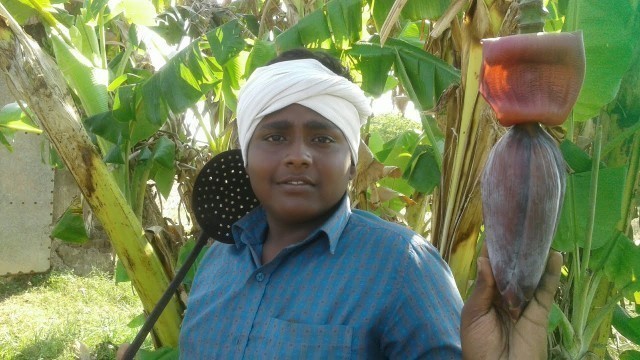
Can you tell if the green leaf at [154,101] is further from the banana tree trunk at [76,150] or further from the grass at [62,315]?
the grass at [62,315]

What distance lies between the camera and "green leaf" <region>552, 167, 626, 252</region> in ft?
5.74

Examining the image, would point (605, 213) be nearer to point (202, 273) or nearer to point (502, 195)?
point (202, 273)

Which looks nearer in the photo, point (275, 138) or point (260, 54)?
point (275, 138)

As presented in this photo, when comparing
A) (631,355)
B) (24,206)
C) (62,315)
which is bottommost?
(62,315)

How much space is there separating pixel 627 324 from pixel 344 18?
4.14ft

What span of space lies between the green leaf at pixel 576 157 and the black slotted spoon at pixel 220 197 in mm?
930

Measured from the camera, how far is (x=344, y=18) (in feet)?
7.04

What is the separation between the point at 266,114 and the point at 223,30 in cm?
134

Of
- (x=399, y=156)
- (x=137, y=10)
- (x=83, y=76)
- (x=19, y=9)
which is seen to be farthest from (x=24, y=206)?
(x=399, y=156)

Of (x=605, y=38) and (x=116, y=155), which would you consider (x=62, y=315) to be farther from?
(x=605, y=38)

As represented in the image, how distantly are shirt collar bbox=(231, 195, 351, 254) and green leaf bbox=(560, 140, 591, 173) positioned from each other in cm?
→ 94

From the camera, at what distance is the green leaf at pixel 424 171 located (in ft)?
7.66

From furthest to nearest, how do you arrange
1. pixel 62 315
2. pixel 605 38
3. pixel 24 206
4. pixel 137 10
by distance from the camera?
pixel 24 206
pixel 62 315
pixel 137 10
pixel 605 38

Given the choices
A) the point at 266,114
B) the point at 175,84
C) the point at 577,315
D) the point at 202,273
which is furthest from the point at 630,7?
the point at 175,84
